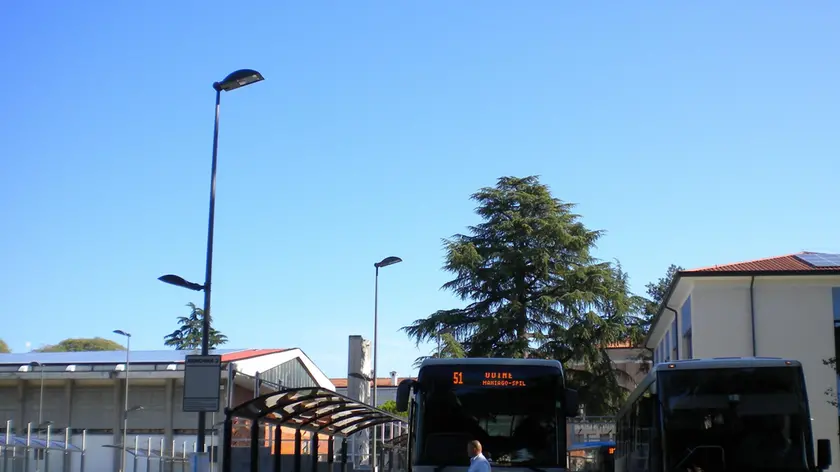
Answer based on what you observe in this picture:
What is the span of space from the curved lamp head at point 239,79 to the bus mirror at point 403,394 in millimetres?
7159

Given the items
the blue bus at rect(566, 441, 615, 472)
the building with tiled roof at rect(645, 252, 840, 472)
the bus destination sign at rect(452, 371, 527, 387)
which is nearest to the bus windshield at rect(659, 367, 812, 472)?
the bus destination sign at rect(452, 371, 527, 387)

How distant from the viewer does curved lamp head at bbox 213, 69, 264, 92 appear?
19047 millimetres

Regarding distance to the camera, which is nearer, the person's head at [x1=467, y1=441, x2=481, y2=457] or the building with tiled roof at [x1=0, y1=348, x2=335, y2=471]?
the person's head at [x1=467, y1=441, x2=481, y2=457]

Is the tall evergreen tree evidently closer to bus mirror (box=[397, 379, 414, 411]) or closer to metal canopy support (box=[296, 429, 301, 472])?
metal canopy support (box=[296, 429, 301, 472])

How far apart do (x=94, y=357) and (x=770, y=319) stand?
1623 inches

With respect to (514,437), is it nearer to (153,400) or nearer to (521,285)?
(521,285)

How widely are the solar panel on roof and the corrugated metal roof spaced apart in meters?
32.6

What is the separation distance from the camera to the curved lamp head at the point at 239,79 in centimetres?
1905

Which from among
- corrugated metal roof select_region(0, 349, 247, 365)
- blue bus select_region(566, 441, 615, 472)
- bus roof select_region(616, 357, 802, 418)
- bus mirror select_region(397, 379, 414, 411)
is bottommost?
blue bus select_region(566, 441, 615, 472)

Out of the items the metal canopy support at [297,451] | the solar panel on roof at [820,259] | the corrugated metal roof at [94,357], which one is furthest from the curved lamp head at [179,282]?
the corrugated metal roof at [94,357]

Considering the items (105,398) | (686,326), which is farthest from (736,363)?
(105,398)

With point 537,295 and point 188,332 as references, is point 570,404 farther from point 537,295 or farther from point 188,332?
point 188,332

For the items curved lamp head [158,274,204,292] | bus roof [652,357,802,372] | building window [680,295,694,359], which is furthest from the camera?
building window [680,295,694,359]

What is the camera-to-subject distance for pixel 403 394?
14945 millimetres
